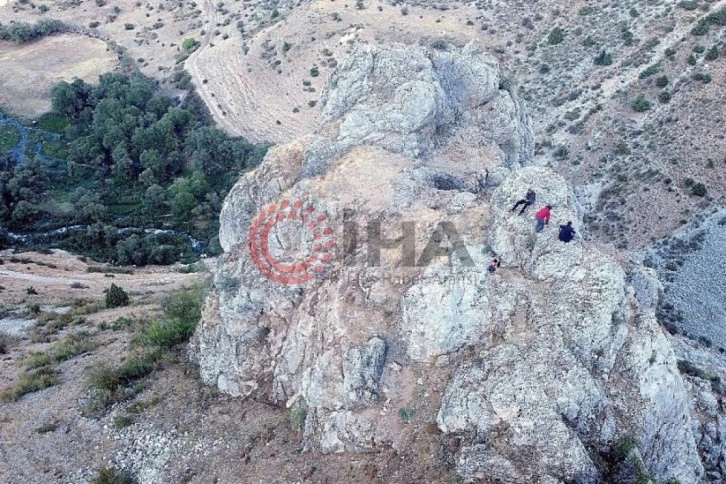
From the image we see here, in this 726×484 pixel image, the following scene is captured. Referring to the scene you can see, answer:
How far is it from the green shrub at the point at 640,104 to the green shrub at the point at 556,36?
1335 cm

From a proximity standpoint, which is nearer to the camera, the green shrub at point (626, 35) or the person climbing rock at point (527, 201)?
the person climbing rock at point (527, 201)

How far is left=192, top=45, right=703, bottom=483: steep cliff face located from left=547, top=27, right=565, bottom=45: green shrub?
4424 centimetres

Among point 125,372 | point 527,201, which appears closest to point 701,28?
point 527,201

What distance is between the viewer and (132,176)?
67.4 metres

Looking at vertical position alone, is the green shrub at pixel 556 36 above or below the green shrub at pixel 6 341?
above

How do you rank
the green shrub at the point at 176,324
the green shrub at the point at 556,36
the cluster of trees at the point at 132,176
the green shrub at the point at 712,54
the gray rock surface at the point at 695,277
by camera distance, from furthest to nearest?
the green shrub at the point at 556,36
the cluster of trees at the point at 132,176
the green shrub at the point at 712,54
the gray rock surface at the point at 695,277
the green shrub at the point at 176,324

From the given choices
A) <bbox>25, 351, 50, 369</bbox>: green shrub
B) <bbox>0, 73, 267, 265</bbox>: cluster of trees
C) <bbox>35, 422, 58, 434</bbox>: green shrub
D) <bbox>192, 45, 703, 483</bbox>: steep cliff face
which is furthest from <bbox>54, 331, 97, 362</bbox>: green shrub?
<bbox>0, 73, 267, 265</bbox>: cluster of trees

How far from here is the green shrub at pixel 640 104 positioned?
5531 centimetres

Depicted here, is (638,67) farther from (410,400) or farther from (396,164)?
(410,400)

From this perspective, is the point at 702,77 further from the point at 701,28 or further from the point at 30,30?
the point at 30,30

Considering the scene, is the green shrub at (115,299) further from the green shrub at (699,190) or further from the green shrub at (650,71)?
the green shrub at (650,71)

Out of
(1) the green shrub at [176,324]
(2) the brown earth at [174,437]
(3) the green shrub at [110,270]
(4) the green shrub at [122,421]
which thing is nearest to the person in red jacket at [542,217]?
(2) the brown earth at [174,437]

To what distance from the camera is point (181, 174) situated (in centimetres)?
6769

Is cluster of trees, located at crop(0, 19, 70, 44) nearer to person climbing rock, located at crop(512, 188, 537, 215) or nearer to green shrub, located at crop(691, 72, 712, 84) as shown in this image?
green shrub, located at crop(691, 72, 712, 84)
